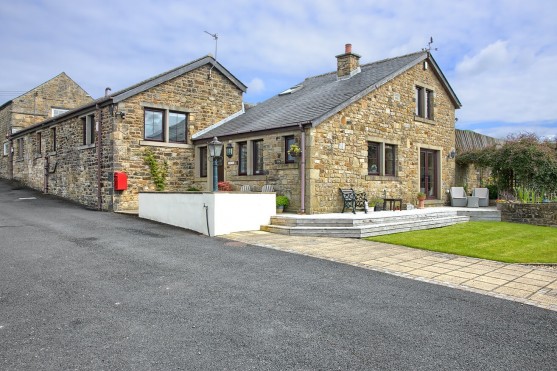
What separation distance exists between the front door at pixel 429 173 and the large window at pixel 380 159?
91.2 inches

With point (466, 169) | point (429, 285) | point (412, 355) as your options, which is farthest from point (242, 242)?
point (466, 169)

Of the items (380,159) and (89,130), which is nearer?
(380,159)

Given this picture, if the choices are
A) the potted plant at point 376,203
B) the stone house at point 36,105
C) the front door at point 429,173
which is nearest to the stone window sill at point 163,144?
the potted plant at point 376,203

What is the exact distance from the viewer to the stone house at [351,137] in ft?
42.3

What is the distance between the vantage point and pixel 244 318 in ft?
14.5

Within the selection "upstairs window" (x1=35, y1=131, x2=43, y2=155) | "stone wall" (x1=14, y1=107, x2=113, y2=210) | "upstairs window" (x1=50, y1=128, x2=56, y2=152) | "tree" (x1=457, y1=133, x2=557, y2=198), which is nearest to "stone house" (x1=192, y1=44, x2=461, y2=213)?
"tree" (x1=457, y1=133, x2=557, y2=198)

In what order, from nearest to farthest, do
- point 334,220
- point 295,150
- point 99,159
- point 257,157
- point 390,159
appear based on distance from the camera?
point 334,220 < point 295,150 < point 257,157 < point 99,159 < point 390,159

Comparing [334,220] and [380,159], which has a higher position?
[380,159]

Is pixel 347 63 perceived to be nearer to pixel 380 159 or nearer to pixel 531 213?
pixel 380 159

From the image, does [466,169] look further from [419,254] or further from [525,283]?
[525,283]

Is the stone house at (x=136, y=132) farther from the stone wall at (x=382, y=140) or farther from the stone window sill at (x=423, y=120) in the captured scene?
the stone window sill at (x=423, y=120)

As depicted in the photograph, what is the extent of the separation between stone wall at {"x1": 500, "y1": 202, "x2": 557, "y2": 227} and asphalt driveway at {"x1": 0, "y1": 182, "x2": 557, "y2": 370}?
9840 millimetres

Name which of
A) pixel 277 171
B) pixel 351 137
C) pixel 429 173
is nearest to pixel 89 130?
pixel 277 171

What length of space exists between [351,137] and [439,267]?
24.2 ft
